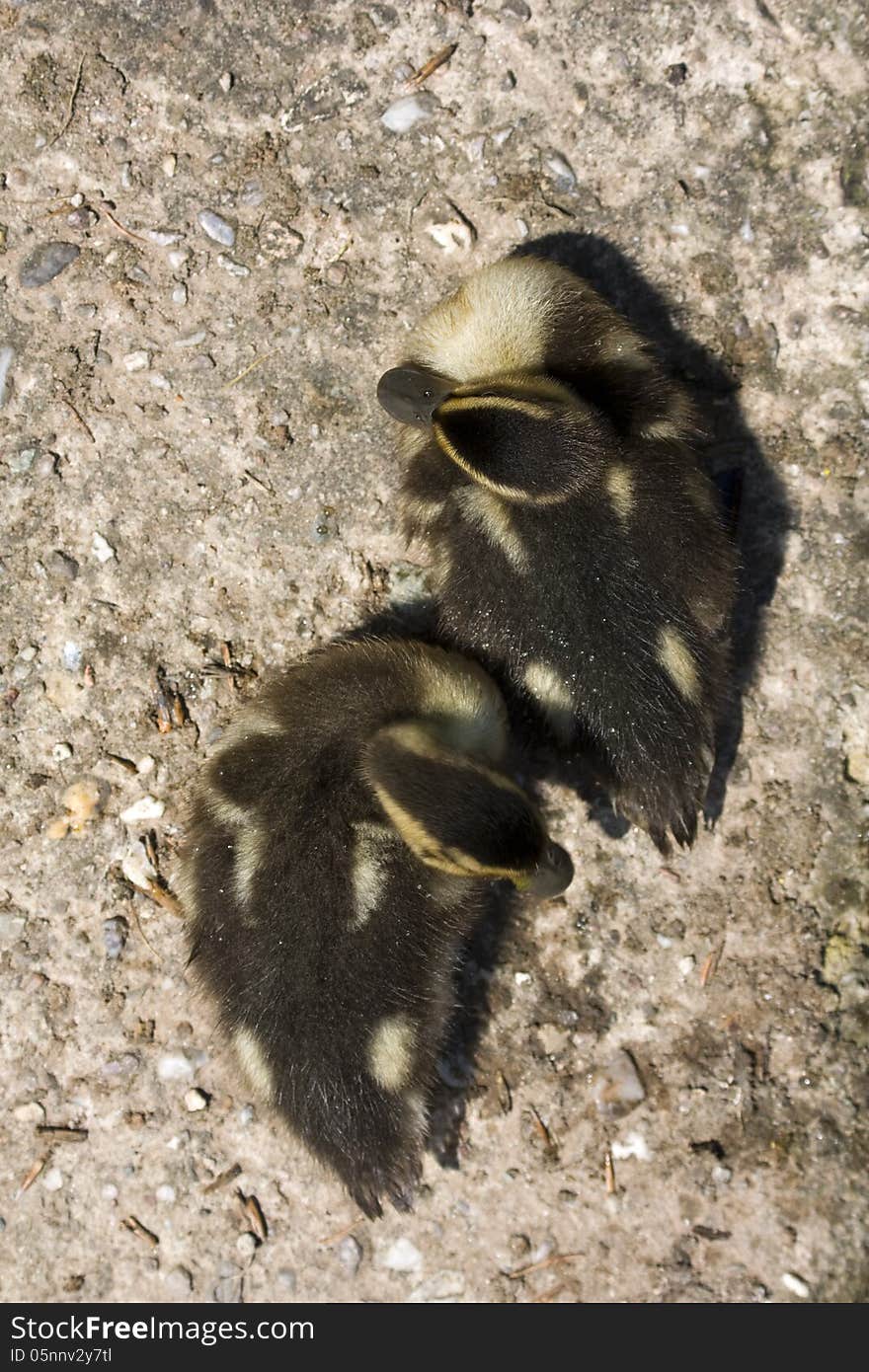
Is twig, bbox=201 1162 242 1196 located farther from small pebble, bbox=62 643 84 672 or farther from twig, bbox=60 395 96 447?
twig, bbox=60 395 96 447

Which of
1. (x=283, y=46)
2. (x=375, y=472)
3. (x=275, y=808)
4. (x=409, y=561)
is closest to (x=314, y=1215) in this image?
(x=275, y=808)

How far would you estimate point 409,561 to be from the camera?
286 centimetres

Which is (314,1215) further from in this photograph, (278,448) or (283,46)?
(283,46)

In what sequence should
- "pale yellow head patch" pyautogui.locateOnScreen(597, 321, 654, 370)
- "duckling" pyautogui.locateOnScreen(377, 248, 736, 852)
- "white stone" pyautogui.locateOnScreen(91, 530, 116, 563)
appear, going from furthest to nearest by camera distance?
"white stone" pyautogui.locateOnScreen(91, 530, 116, 563) → "pale yellow head patch" pyautogui.locateOnScreen(597, 321, 654, 370) → "duckling" pyautogui.locateOnScreen(377, 248, 736, 852)

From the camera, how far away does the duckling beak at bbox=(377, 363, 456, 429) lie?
242 cm

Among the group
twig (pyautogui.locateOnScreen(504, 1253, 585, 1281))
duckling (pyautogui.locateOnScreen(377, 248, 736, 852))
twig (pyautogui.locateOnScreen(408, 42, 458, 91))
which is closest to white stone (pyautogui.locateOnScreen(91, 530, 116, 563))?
duckling (pyautogui.locateOnScreen(377, 248, 736, 852))

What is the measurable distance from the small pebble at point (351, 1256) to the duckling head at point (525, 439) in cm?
206

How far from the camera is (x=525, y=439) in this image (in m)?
2.23

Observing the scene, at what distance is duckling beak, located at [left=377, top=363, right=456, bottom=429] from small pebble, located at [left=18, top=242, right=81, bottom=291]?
1.09 metres

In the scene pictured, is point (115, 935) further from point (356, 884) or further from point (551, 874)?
point (551, 874)

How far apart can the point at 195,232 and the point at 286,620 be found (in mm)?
1107

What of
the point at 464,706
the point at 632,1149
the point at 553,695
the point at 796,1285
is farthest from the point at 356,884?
the point at 796,1285

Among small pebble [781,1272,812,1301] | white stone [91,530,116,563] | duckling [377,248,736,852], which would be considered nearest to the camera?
duckling [377,248,736,852]

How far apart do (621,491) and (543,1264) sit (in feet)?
6.86
